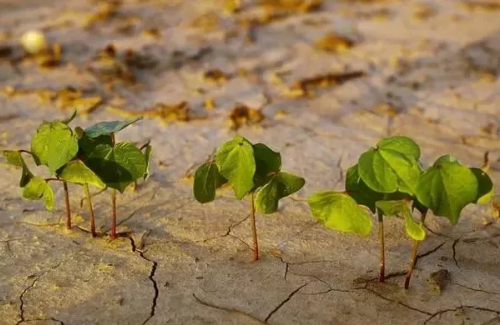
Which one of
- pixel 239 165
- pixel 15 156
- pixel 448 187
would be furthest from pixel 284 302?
pixel 15 156

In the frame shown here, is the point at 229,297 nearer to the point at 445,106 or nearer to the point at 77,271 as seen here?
the point at 77,271

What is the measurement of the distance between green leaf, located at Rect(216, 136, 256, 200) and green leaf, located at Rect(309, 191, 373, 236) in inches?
8.5

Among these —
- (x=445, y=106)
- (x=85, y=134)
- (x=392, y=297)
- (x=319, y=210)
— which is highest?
(x=85, y=134)

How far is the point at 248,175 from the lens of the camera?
7.86ft

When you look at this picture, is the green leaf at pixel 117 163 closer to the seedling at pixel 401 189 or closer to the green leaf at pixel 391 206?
the seedling at pixel 401 189

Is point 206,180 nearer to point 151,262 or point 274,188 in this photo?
point 274,188

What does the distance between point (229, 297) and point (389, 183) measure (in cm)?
64

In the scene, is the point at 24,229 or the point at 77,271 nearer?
the point at 77,271

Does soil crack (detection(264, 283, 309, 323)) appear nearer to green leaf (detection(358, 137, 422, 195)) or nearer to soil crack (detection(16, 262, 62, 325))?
green leaf (detection(358, 137, 422, 195))

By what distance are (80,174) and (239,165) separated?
1.72 feet

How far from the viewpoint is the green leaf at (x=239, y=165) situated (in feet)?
7.86

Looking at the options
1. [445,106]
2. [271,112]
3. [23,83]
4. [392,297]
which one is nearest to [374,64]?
[445,106]

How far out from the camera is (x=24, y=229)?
2883 millimetres

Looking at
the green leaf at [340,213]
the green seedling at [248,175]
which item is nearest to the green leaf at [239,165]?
the green seedling at [248,175]
